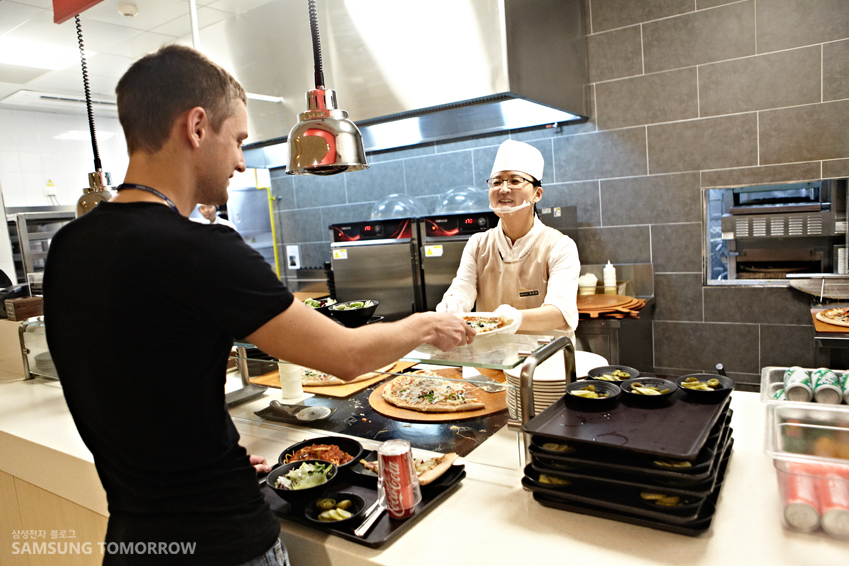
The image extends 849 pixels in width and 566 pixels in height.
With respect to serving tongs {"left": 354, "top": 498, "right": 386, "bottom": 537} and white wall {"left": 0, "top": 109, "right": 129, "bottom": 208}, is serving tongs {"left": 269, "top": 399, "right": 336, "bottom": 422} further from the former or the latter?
white wall {"left": 0, "top": 109, "right": 129, "bottom": 208}

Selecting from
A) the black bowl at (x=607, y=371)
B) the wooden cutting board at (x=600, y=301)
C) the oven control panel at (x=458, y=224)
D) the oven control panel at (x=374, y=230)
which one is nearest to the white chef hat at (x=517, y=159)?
the oven control panel at (x=458, y=224)

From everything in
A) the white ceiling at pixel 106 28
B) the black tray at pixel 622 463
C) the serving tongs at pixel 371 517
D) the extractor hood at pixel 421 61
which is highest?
the white ceiling at pixel 106 28

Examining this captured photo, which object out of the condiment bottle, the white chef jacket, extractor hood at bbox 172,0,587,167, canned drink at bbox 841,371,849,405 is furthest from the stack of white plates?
the condiment bottle

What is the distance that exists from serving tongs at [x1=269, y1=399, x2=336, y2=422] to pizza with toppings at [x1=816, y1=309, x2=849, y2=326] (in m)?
2.58

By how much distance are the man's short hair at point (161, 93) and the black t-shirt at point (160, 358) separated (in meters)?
0.16

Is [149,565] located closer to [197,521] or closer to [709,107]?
[197,521]

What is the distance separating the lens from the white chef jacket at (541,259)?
2613mm

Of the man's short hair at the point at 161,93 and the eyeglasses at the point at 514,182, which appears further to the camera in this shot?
the eyeglasses at the point at 514,182

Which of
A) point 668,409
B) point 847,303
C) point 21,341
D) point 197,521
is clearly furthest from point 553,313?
point 21,341

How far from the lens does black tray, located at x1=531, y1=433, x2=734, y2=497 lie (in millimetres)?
1083

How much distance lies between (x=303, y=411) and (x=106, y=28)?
3675 mm

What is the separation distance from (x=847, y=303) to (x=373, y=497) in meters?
3.25

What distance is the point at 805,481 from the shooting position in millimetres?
1071

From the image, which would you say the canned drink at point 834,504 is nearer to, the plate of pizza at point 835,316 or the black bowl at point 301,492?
the black bowl at point 301,492
